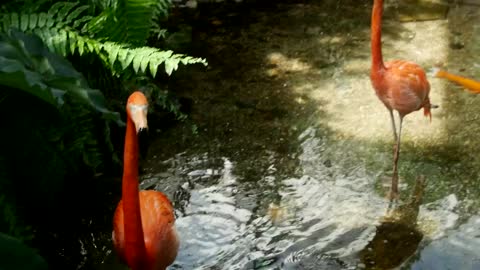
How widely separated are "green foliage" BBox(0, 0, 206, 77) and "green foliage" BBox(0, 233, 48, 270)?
3.99 feet

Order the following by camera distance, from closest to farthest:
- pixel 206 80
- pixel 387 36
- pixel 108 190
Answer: pixel 108 190 < pixel 206 80 < pixel 387 36

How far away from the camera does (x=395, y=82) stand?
147 inches

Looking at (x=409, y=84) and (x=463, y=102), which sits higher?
(x=409, y=84)

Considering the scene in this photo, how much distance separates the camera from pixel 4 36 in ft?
8.76

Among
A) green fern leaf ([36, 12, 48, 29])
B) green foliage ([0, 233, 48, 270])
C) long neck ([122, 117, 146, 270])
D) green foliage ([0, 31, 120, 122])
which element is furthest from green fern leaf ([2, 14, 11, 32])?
green foliage ([0, 233, 48, 270])

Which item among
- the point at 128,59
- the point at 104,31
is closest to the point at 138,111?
the point at 128,59

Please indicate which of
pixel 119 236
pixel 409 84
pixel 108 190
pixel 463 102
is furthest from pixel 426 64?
pixel 119 236

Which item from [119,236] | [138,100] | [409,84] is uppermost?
[138,100]

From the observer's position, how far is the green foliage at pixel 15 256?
219 centimetres

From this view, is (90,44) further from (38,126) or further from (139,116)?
(139,116)

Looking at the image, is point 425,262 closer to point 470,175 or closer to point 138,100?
point 470,175

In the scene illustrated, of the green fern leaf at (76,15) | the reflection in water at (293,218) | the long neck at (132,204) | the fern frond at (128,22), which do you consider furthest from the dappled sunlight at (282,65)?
the long neck at (132,204)

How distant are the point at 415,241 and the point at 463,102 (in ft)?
4.80

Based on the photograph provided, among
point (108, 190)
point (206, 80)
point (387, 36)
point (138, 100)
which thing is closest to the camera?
point (138, 100)
